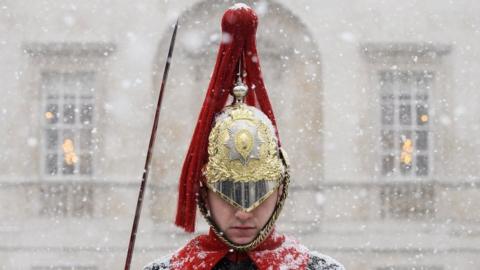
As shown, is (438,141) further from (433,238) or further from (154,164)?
(154,164)

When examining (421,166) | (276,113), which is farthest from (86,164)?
(421,166)

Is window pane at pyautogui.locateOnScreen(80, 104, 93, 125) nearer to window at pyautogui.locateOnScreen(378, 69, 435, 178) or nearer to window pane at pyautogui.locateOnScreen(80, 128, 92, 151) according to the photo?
window pane at pyautogui.locateOnScreen(80, 128, 92, 151)

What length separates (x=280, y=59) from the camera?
31.2 feet

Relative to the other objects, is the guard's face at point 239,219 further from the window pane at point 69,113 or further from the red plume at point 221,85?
the window pane at point 69,113

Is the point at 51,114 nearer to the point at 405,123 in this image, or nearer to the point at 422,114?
the point at 405,123

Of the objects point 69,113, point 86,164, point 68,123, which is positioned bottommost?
point 86,164

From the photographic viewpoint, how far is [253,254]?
2.60 m

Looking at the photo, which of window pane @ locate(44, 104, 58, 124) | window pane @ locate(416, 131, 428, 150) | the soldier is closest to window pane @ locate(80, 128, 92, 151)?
window pane @ locate(44, 104, 58, 124)

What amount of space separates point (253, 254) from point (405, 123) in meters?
7.40

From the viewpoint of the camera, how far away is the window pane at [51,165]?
31.8 feet

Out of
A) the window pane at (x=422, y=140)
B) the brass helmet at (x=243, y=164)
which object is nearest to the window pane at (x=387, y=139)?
the window pane at (x=422, y=140)

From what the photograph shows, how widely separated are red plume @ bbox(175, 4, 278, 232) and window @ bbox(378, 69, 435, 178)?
705 cm

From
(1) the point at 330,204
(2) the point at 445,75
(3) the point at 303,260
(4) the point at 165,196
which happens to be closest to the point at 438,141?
(2) the point at 445,75

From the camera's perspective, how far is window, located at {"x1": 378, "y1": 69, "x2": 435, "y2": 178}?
9.63 meters
